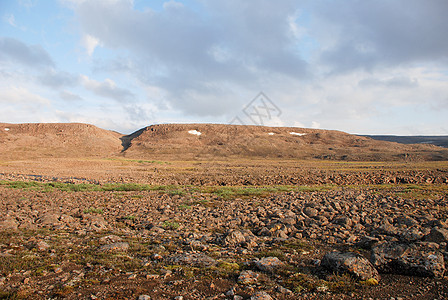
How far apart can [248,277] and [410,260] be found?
3.33 meters

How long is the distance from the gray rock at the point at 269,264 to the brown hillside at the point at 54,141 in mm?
79631

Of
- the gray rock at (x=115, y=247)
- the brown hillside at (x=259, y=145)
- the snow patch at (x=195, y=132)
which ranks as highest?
the snow patch at (x=195, y=132)

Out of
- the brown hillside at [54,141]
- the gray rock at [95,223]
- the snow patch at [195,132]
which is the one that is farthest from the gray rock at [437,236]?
the snow patch at [195,132]

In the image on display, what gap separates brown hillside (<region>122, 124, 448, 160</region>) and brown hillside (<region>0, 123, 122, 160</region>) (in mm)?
9148

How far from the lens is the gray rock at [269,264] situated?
5661mm

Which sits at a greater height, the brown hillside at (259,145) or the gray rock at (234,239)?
the brown hillside at (259,145)

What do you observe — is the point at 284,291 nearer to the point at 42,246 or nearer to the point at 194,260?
the point at 194,260

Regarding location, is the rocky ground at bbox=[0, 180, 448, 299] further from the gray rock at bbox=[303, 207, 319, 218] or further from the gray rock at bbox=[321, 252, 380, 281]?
the gray rock at bbox=[303, 207, 319, 218]

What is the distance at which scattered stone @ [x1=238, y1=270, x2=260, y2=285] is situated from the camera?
197 inches

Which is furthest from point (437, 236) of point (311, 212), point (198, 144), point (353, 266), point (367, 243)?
point (198, 144)

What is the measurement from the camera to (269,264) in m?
5.82

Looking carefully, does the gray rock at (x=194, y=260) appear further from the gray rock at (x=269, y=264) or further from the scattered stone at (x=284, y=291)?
the scattered stone at (x=284, y=291)

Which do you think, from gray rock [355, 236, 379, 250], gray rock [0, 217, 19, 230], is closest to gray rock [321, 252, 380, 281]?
gray rock [355, 236, 379, 250]

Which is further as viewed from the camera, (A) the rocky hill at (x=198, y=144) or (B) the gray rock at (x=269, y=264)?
(A) the rocky hill at (x=198, y=144)
